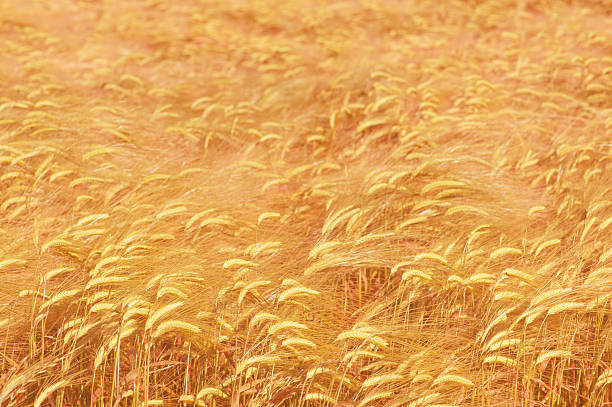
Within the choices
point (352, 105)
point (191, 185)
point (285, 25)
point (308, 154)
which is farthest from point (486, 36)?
point (191, 185)

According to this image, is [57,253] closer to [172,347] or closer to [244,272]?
[172,347]

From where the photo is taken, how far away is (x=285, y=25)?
242 inches

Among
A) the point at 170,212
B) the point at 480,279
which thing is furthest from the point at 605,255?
the point at 170,212

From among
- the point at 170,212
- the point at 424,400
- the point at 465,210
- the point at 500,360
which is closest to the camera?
the point at 424,400

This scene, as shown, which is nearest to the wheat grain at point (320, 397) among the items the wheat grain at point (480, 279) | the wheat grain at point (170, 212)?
the wheat grain at point (480, 279)

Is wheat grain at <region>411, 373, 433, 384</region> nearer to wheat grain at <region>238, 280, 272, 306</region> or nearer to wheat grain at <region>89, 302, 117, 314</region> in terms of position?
wheat grain at <region>238, 280, 272, 306</region>

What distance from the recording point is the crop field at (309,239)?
155cm

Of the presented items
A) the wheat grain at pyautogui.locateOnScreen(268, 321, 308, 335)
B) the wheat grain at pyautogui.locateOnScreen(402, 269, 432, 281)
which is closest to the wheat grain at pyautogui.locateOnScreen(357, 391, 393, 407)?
the wheat grain at pyautogui.locateOnScreen(268, 321, 308, 335)

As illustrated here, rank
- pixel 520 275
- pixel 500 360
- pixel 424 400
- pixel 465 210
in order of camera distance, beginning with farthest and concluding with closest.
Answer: pixel 465 210
pixel 520 275
pixel 500 360
pixel 424 400

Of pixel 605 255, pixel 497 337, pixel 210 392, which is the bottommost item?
pixel 210 392

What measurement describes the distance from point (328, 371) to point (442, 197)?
1.10 metres

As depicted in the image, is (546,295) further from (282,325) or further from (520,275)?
(282,325)

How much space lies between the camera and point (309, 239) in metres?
2.15

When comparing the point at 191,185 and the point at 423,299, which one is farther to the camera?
the point at 191,185
